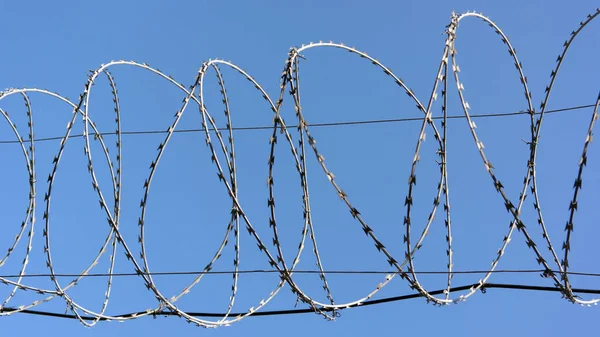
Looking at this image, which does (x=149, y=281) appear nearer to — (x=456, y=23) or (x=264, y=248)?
(x=264, y=248)

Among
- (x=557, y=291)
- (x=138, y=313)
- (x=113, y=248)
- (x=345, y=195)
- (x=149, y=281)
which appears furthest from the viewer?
(x=113, y=248)

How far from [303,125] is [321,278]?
197 centimetres

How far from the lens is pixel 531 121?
340 inches

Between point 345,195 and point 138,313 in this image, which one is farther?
point 138,313

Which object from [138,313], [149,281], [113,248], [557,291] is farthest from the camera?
[113,248]

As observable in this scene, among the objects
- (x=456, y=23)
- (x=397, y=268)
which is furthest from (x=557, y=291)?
(x=456, y=23)

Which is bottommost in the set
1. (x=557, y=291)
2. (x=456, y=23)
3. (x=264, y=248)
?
(x=557, y=291)

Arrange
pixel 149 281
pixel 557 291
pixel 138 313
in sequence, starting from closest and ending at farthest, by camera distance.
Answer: pixel 557 291, pixel 149 281, pixel 138 313

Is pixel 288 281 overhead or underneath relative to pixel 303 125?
underneath

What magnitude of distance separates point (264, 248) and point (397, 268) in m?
1.27

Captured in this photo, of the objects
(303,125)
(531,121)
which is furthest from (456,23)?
(303,125)

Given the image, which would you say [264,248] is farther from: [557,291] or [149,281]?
[557,291]

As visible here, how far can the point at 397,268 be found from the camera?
7.33 metres

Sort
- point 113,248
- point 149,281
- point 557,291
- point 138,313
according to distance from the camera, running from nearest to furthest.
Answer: point 557,291 → point 149,281 → point 138,313 → point 113,248
